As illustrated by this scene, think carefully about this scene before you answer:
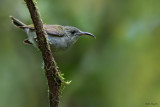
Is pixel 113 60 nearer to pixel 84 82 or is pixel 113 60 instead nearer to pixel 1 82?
pixel 84 82

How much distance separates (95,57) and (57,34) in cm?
86

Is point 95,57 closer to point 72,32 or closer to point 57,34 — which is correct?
point 72,32

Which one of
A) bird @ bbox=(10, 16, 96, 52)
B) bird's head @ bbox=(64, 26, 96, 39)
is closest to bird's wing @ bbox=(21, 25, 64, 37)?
bird @ bbox=(10, 16, 96, 52)

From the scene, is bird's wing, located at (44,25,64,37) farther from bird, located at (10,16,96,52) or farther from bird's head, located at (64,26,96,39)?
bird's head, located at (64,26,96,39)

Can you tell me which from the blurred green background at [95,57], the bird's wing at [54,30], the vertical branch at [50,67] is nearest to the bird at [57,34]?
the bird's wing at [54,30]

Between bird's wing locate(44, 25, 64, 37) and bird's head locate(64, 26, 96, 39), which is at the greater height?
bird's wing locate(44, 25, 64, 37)

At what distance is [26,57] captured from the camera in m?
7.38

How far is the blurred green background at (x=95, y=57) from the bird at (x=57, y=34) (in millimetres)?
192

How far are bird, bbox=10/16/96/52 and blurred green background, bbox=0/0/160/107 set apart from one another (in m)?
0.19

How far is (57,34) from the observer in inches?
243

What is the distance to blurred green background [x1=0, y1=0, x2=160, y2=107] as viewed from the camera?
600 cm

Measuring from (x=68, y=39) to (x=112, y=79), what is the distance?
1.09 metres

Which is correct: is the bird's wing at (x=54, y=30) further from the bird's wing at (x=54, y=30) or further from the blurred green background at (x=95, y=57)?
the blurred green background at (x=95, y=57)

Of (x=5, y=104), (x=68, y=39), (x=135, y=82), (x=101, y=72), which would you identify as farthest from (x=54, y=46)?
(x=5, y=104)
